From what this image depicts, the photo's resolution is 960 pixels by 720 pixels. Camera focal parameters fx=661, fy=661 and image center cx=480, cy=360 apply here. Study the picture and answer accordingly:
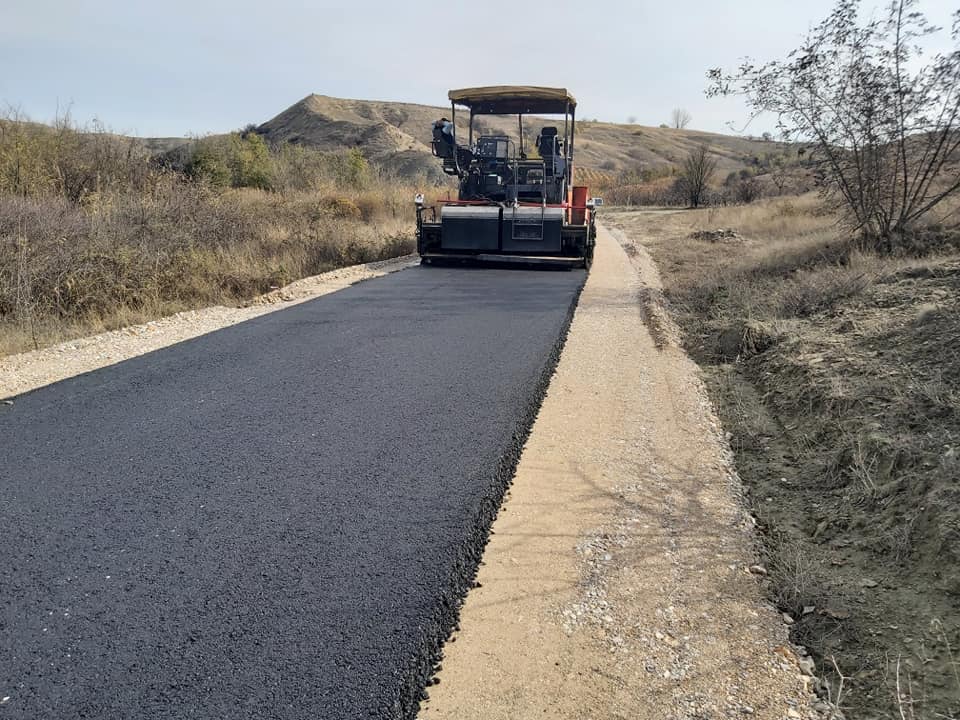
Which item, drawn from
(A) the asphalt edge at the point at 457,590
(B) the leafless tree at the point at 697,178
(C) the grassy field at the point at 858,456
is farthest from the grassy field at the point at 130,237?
(B) the leafless tree at the point at 697,178

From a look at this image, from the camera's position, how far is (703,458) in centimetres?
407

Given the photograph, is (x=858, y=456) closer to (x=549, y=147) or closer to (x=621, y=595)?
(x=621, y=595)

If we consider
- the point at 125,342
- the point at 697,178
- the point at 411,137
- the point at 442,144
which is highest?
the point at 411,137

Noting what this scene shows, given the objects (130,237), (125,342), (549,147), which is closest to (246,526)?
(125,342)

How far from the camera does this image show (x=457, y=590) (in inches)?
103

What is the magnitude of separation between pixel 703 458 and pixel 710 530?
37.4 inches

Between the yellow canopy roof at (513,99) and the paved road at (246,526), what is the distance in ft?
28.6

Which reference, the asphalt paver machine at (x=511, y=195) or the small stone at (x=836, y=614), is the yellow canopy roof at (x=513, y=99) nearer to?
the asphalt paver machine at (x=511, y=195)

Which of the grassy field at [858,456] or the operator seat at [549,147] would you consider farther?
the operator seat at [549,147]

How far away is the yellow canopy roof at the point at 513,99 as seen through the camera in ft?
42.6

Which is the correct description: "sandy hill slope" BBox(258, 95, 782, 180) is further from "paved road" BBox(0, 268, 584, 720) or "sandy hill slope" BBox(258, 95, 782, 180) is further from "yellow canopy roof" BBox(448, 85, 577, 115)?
"paved road" BBox(0, 268, 584, 720)

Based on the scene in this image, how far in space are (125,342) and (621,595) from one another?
234 inches

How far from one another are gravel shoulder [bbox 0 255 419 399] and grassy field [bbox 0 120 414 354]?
0.41 meters

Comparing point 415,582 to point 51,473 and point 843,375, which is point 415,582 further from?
point 843,375
